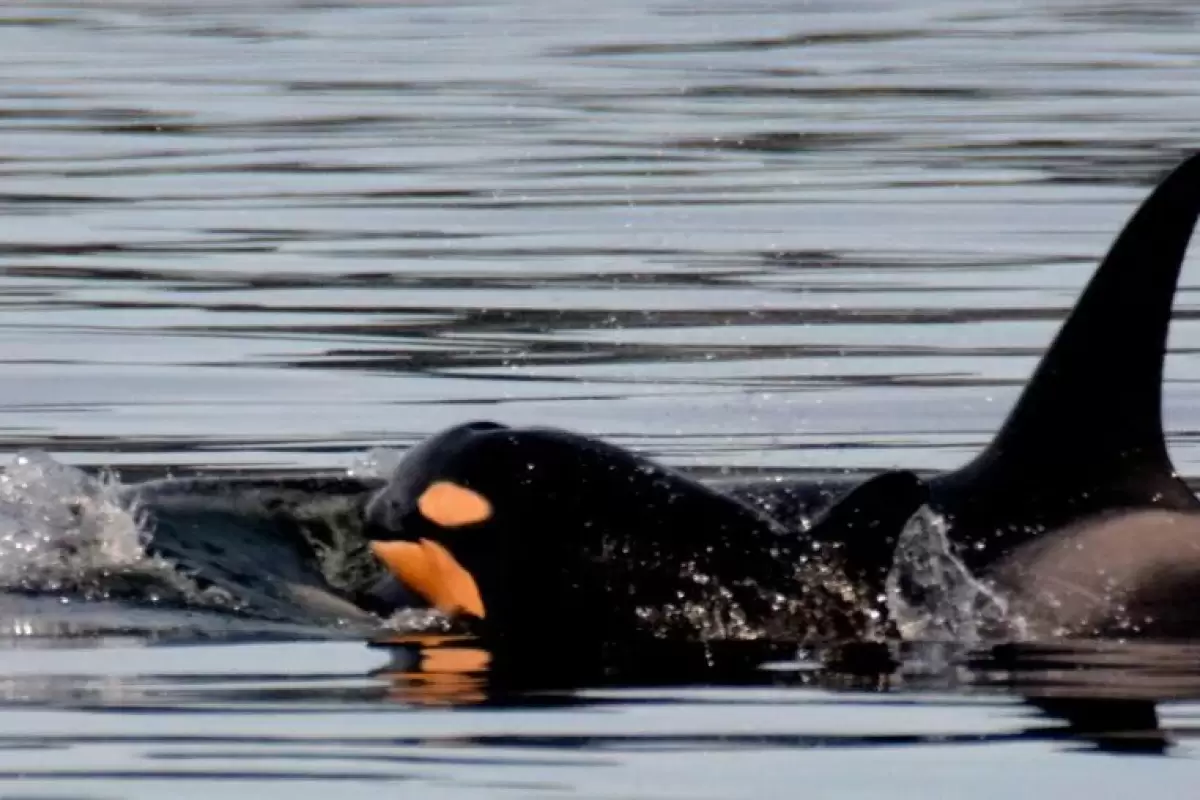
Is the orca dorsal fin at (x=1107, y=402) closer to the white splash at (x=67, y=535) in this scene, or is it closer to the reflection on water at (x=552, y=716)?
the reflection on water at (x=552, y=716)

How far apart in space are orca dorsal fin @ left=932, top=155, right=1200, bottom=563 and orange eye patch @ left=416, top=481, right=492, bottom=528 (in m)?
1.19

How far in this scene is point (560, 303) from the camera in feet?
50.5

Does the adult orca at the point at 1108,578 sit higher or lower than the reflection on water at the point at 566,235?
lower

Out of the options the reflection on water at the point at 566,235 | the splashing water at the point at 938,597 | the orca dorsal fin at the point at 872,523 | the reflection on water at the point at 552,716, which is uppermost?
the reflection on water at the point at 566,235

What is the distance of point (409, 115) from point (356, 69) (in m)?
4.54

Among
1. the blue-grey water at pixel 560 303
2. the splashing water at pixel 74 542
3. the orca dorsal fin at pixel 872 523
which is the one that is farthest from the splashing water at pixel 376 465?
the orca dorsal fin at pixel 872 523

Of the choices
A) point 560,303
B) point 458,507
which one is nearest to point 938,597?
point 458,507

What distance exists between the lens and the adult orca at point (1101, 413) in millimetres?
8422

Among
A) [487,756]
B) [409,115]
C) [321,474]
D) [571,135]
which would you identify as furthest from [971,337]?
[409,115]

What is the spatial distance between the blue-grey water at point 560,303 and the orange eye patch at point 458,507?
0.41 meters

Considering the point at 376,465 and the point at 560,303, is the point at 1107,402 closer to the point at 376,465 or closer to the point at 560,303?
the point at 376,465

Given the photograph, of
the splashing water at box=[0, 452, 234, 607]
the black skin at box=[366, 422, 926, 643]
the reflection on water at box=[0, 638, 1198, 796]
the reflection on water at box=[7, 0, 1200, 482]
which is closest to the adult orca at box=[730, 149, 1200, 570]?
the black skin at box=[366, 422, 926, 643]

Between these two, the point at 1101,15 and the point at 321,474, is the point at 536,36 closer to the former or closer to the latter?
the point at 1101,15

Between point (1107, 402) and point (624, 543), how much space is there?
1261 mm
